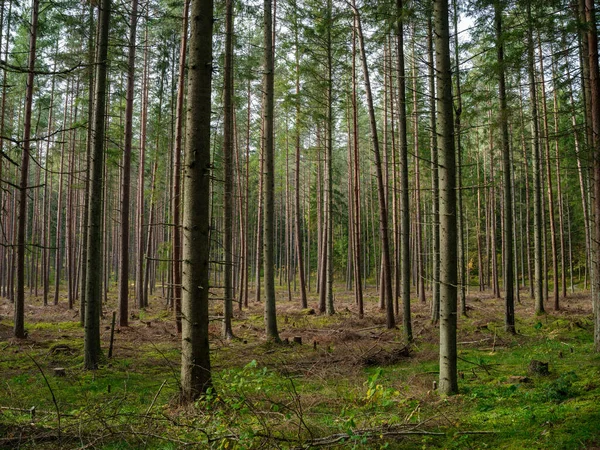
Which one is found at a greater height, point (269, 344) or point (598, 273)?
point (598, 273)

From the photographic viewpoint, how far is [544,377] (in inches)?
258

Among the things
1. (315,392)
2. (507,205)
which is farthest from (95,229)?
(507,205)

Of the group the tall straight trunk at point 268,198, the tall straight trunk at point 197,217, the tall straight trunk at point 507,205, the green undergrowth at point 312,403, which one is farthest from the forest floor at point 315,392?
the tall straight trunk at point 507,205

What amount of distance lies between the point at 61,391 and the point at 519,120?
13486 millimetres

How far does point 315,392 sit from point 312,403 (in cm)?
83

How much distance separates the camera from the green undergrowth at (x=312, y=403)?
13.1ft

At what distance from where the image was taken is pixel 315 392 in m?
6.33

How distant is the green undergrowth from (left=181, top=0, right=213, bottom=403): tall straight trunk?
0.42m

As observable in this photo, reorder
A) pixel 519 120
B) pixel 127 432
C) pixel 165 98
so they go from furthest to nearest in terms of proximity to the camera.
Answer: pixel 165 98 → pixel 519 120 → pixel 127 432

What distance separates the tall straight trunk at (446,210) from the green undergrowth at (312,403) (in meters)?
0.27

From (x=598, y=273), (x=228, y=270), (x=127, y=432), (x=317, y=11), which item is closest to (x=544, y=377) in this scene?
(x=598, y=273)

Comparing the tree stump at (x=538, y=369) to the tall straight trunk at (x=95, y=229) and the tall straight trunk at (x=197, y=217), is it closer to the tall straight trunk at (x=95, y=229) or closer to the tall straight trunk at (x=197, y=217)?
the tall straight trunk at (x=197, y=217)

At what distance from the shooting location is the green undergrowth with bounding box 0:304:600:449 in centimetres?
399

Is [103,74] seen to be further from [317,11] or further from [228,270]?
[317,11]
